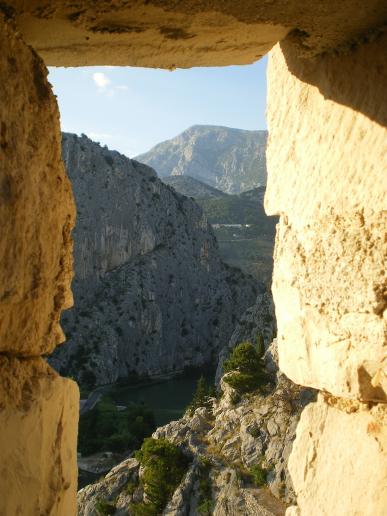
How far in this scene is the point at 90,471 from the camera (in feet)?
87.1

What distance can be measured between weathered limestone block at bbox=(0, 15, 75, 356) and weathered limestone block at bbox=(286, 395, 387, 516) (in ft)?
4.43

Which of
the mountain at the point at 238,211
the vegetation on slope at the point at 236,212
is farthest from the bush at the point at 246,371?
the vegetation on slope at the point at 236,212

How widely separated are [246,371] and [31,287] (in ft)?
68.9

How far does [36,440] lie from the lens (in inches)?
82.7

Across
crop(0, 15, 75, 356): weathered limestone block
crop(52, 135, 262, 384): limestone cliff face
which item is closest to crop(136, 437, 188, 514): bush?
crop(0, 15, 75, 356): weathered limestone block

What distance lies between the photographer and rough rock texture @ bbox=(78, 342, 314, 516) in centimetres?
1622

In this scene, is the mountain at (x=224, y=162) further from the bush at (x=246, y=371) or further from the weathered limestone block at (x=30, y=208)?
the weathered limestone block at (x=30, y=208)

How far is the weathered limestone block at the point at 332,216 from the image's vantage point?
7.54ft

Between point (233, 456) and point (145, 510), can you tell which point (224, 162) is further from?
point (145, 510)

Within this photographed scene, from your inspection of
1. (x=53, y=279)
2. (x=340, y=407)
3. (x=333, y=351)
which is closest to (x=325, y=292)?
(x=333, y=351)

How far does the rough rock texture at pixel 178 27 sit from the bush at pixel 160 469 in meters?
17.4

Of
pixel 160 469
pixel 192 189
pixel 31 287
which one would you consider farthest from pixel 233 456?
pixel 192 189

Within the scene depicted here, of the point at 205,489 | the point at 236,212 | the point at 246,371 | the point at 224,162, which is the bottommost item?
the point at 205,489

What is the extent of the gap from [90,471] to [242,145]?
170 m
